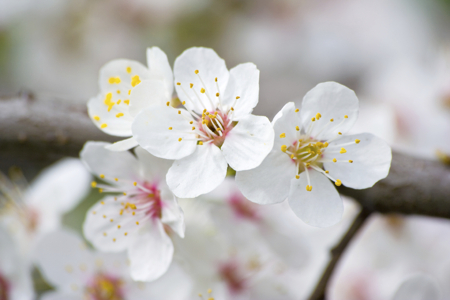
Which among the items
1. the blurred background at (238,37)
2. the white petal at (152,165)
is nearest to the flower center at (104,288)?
the white petal at (152,165)

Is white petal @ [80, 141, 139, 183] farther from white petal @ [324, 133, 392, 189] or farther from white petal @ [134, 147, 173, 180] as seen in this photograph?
white petal @ [324, 133, 392, 189]

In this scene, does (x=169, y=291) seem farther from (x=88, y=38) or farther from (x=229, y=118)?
(x=88, y=38)

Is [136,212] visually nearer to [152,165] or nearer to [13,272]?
[152,165]

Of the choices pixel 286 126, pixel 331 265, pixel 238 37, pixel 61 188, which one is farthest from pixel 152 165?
pixel 238 37

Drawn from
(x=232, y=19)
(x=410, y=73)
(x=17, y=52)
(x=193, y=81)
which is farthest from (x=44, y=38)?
(x=193, y=81)

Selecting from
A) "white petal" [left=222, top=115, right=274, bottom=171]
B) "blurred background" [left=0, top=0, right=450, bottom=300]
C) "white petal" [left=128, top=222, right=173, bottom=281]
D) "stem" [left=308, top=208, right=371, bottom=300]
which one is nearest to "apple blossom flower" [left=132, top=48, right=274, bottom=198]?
"white petal" [left=222, top=115, right=274, bottom=171]

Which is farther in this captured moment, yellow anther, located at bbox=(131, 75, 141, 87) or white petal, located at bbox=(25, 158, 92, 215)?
white petal, located at bbox=(25, 158, 92, 215)

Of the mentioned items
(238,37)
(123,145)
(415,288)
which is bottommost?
(238,37)
